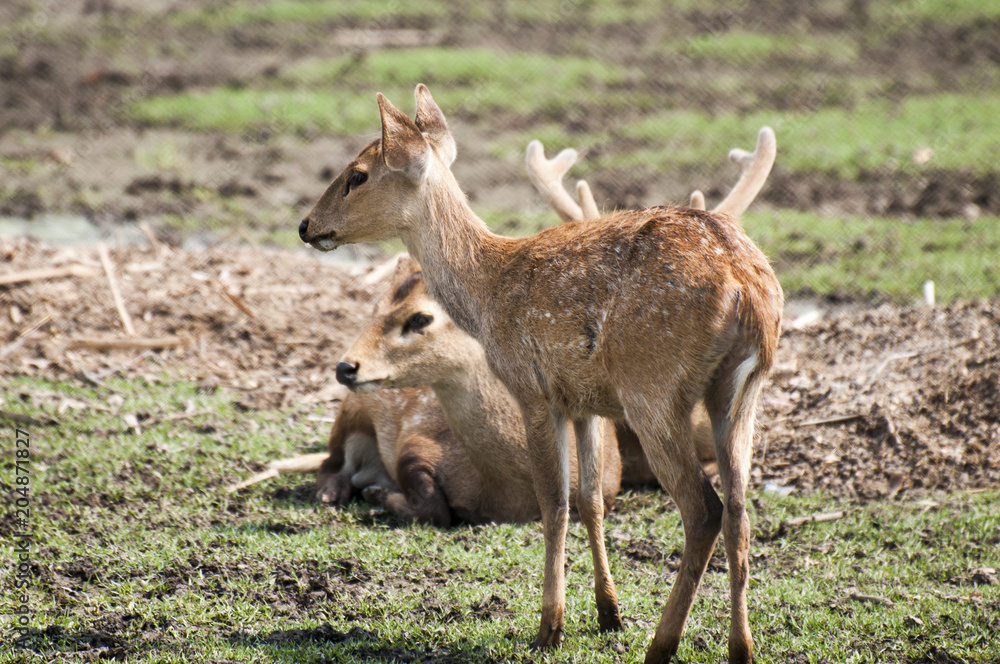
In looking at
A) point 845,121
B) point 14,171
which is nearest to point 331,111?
point 14,171

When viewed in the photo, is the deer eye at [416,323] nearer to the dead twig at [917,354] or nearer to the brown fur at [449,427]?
the brown fur at [449,427]

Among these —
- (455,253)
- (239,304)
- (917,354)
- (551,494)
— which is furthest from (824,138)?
(551,494)

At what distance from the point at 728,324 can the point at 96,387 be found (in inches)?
196

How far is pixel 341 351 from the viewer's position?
792 cm

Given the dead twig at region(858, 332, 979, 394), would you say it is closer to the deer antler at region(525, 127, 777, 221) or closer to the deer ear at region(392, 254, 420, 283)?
the deer antler at region(525, 127, 777, 221)

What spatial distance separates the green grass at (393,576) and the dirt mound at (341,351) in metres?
0.43

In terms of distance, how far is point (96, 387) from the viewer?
7285mm

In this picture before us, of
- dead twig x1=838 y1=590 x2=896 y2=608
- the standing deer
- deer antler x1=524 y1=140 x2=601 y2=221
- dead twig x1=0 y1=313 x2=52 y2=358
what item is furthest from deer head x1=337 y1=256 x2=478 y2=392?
dead twig x1=0 y1=313 x2=52 y2=358

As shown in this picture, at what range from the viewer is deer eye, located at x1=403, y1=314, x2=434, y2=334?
18.0 ft

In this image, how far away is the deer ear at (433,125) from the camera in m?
4.82

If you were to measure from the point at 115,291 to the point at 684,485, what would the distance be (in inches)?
228

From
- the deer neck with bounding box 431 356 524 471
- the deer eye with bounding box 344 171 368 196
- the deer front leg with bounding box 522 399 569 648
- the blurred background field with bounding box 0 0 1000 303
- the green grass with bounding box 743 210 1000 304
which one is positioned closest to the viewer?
the deer front leg with bounding box 522 399 569 648

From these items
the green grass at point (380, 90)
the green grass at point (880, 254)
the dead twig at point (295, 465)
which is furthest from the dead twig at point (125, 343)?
the green grass at point (380, 90)

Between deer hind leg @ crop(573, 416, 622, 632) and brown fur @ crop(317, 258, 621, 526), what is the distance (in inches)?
41.3
